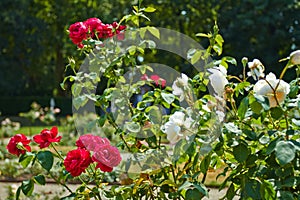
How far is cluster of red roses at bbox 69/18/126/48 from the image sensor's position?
8.45 ft

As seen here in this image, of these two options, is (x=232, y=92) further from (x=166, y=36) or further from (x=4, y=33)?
(x=4, y=33)

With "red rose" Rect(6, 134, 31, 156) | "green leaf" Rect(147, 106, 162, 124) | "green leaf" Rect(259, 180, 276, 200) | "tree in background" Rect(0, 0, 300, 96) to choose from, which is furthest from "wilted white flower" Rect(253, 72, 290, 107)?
"tree in background" Rect(0, 0, 300, 96)

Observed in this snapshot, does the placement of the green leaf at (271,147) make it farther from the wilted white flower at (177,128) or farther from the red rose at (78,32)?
the red rose at (78,32)

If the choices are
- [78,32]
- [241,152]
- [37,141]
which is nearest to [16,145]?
[37,141]

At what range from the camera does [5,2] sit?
864 inches

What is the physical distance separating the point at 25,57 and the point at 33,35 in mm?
1156

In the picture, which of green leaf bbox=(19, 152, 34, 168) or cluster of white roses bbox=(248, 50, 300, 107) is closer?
cluster of white roses bbox=(248, 50, 300, 107)

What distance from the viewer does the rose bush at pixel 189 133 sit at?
6.35ft

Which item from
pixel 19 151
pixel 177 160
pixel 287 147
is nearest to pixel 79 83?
pixel 19 151

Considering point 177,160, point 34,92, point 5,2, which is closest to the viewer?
point 177,160

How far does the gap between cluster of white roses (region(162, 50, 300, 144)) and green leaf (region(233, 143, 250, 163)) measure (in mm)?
164

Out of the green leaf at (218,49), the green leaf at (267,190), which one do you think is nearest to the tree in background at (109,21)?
the green leaf at (218,49)

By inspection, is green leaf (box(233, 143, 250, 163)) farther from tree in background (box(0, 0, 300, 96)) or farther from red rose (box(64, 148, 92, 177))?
tree in background (box(0, 0, 300, 96))

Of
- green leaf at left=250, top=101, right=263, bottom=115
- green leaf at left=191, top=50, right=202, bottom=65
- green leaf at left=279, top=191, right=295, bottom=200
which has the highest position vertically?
green leaf at left=191, top=50, right=202, bottom=65
